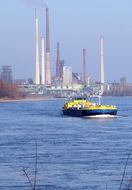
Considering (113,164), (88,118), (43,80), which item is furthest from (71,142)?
(43,80)

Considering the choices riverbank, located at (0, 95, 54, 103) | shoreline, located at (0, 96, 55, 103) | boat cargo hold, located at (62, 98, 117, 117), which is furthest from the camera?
Result: riverbank, located at (0, 95, 54, 103)

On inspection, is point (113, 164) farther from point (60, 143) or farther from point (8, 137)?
point (8, 137)

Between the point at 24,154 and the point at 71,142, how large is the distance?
19.3 feet

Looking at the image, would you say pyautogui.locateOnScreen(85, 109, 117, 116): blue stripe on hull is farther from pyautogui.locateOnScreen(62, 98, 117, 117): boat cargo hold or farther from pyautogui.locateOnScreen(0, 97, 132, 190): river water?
pyautogui.locateOnScreen(0, 97, 132, 190): river water

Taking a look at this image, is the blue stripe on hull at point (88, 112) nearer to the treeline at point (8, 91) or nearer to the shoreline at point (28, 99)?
the treeline at point (8, 91)

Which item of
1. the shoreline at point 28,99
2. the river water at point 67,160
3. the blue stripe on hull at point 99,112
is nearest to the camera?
the river water at point 67,160

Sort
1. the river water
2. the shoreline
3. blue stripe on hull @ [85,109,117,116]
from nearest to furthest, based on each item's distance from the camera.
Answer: the river water
blue stripe on hull @ [85,109,117,116]
the shoreline

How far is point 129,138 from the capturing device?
109ft

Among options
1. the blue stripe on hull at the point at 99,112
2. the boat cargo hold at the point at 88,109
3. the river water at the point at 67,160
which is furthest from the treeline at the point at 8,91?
the river water at the point at 67,160

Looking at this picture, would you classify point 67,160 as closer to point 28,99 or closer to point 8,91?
point 8,91

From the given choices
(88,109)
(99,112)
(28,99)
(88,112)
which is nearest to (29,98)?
(28,99)

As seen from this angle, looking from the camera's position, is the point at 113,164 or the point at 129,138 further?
the point at 129,138

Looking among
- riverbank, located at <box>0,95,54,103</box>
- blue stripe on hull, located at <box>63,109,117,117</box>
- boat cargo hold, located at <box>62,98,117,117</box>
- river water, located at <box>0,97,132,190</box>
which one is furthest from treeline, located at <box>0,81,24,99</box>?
river water, located at <box>0,97,132,190</box>

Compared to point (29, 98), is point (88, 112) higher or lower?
higher
